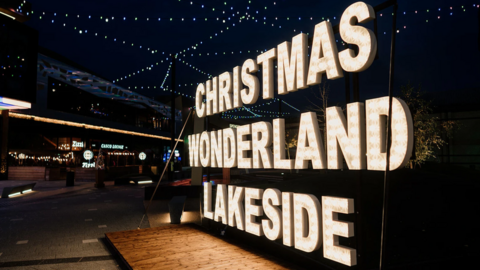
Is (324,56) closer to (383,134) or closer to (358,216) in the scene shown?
(383,134)

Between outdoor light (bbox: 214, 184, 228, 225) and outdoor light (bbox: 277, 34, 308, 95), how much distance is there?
104 inches

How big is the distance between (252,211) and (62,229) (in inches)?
227

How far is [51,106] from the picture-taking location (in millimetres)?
26859

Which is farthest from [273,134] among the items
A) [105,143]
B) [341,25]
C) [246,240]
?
[105,143]

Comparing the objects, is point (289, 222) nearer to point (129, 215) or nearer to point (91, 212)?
point (129, 215)

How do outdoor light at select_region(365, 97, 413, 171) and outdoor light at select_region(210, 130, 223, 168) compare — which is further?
outdoor light at select_region(210, 130, 223, 168)

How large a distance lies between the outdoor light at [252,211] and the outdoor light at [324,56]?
7.51 feet

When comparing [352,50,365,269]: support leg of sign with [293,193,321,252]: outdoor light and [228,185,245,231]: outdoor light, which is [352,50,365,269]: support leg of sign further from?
[228,185,245,231]: outdoor light

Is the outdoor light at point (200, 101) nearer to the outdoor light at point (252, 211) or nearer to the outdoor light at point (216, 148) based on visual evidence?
the outdoor light at point (216, 148)

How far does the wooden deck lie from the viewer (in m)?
5.25

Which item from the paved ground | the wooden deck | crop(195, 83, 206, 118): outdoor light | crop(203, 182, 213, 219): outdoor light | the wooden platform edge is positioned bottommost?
the paved ground

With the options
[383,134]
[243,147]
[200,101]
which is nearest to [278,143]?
[243,147]

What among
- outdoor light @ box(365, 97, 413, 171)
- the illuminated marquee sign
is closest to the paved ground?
the illuminated marquee sign

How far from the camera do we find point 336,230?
4172 mm
